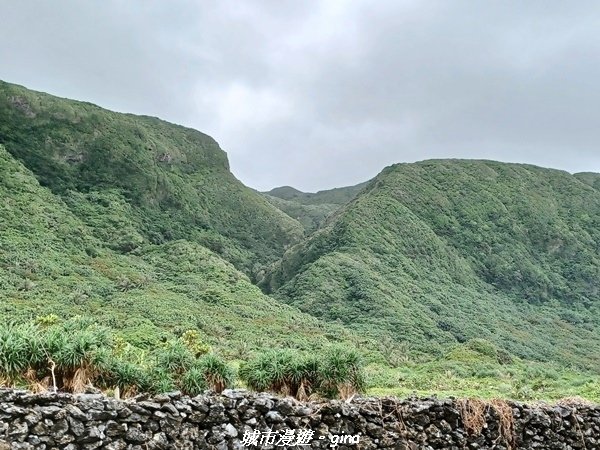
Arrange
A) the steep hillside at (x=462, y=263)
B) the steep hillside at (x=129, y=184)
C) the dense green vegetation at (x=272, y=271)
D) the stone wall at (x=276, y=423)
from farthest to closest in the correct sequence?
the steep hillside at (x=129, y=184) < the steep hillside at (x=462, y=263) < the dense green vegetation at (x=272, y=271) < the stone wall at (x=276, y=423)

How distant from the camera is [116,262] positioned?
62.3 meters

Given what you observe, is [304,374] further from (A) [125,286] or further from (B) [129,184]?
(B) [129,184]

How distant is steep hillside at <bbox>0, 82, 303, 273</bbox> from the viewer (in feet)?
261

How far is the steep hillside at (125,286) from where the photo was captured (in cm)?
3747

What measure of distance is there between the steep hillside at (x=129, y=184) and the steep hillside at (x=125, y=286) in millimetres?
6459

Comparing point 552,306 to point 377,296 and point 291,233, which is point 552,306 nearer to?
point 377,296

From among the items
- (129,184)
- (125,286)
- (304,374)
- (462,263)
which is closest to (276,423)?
(304,374)

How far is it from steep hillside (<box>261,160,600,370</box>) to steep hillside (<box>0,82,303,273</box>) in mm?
15064

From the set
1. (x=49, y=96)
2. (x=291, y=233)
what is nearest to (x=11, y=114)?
(x=49, y=96)

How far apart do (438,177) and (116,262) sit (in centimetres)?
6820

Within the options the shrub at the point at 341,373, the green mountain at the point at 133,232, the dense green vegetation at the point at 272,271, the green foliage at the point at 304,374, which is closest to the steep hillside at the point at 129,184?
the green mountain at the point at 133,232

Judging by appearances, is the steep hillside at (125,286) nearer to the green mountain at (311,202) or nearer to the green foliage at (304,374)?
the green foliage at (304,374)

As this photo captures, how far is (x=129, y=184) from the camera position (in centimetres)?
8888

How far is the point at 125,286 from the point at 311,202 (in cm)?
12740
